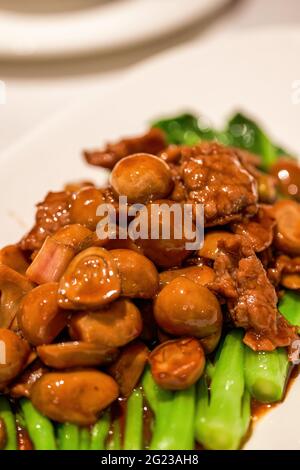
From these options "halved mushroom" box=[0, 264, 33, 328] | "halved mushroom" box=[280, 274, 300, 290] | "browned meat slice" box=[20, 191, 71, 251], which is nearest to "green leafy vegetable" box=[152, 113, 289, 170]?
"halved mushroom" box=[280, 274, 300, 290]

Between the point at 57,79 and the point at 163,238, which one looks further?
the point at 57,79

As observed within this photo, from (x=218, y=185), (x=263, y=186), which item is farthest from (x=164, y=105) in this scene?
(x=218, y=185)

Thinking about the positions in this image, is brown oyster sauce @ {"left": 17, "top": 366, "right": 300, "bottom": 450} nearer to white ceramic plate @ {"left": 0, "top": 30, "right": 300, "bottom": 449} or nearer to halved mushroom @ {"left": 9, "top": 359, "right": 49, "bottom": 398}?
halved mushroom @ {"left": 9, "top": 359, "right": 49, "bottom": 398}

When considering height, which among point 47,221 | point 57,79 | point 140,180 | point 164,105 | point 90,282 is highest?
point 57,79

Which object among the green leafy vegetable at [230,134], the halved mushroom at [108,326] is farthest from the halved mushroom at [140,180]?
the green leafy vegetable at [230,134]

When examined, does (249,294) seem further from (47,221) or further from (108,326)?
(47,221)

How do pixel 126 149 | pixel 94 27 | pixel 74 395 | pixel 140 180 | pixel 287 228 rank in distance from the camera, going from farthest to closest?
pixel 94 27, pixel 126 149, pixel 287 228, pixel 140 180, pixel 74 395
